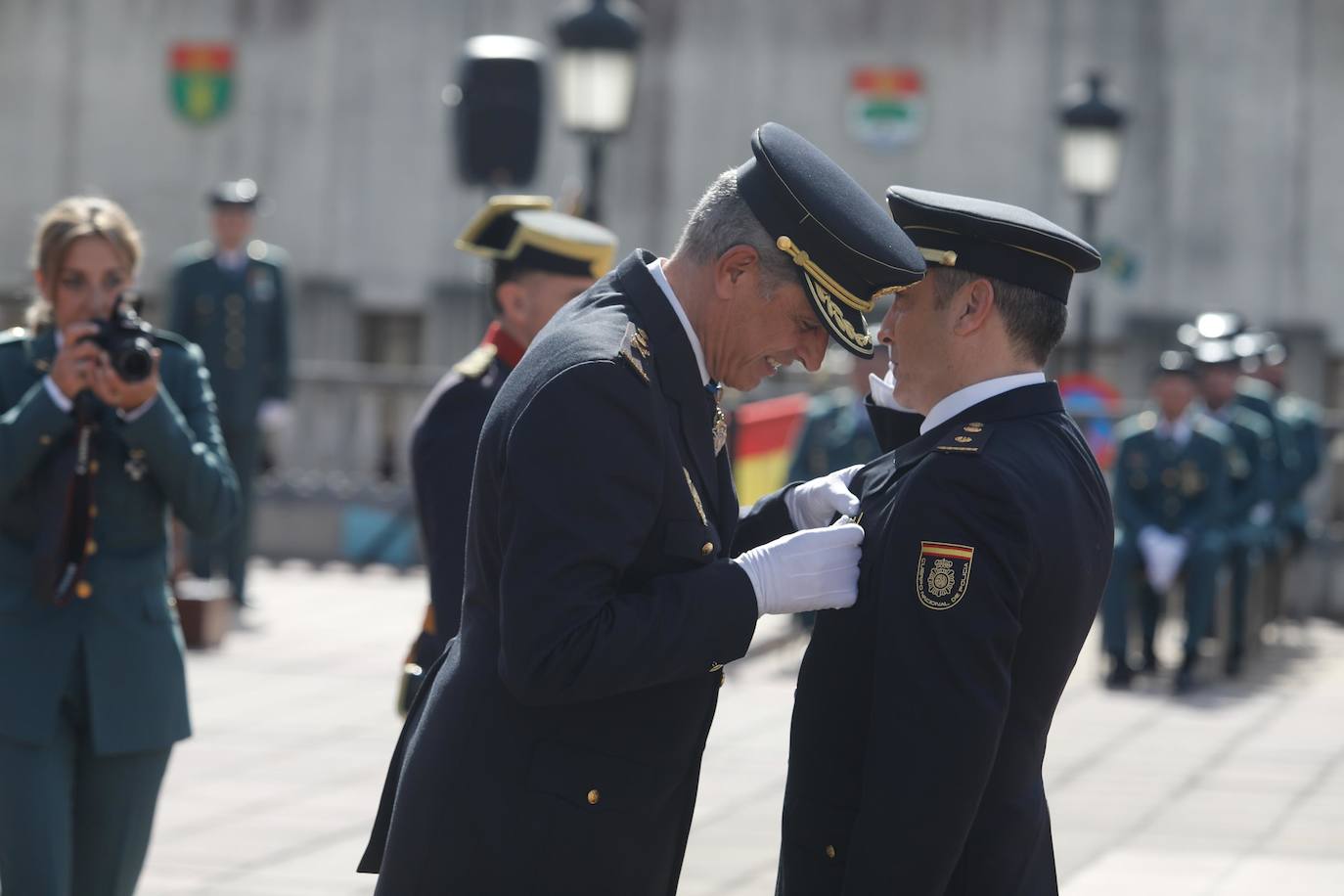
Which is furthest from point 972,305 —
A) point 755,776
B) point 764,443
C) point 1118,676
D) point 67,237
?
point 764,443

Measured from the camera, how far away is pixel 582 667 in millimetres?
2701

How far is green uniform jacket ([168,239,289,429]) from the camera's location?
1177cm

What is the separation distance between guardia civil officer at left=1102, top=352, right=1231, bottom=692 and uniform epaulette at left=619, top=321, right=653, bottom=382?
28.3 feet

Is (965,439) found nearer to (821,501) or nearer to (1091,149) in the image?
(821,501)

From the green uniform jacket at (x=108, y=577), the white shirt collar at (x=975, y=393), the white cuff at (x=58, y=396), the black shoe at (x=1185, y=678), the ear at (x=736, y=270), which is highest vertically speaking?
the ear at (x=736, y=270)

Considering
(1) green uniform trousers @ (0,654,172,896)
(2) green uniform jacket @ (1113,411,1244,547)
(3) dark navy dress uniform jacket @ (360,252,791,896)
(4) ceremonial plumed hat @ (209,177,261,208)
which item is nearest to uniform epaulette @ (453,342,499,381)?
(1) green uniform trousers @ (0,654,172,896)

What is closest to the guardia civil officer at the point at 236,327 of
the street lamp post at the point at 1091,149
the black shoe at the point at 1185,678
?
the black shoe at the point at 1185,678

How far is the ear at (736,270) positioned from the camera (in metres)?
2.90

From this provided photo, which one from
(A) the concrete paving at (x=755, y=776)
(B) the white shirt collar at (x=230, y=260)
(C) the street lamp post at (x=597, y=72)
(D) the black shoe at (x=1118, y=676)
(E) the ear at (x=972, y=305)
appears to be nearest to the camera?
(E) the ear at (x=972, y=305)

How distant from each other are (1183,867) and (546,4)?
54.1 feet

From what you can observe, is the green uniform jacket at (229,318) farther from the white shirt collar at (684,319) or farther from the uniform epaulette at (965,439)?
the uniform epaulette at (965,439)

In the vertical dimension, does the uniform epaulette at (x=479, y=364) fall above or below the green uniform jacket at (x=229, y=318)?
above

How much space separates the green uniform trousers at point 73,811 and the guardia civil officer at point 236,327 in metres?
7.41

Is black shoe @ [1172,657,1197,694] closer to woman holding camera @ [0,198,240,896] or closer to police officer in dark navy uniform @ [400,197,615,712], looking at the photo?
police officer in dark navy uniform @ [400,197,615,712]
